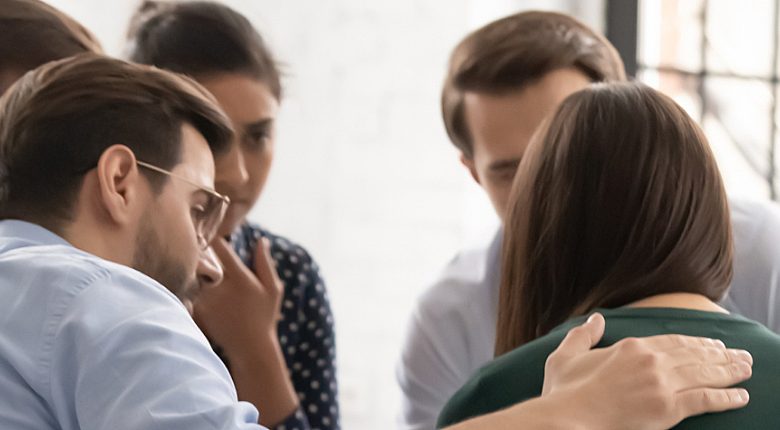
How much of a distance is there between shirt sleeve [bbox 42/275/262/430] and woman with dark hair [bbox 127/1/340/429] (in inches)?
30.1

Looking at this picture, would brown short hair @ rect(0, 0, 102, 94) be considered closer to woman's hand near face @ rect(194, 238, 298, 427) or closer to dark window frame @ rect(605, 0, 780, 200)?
woman's hand near face @ rect(194, 238, 298, 427)

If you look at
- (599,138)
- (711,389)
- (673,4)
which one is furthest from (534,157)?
(673,4)

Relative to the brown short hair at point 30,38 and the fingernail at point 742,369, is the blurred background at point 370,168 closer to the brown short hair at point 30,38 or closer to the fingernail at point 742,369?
the brown short hair at point 30,38

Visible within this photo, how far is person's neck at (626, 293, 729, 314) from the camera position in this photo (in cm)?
154

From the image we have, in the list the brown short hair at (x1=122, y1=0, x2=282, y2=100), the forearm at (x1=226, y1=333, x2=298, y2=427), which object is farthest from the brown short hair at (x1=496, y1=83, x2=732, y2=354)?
the brown short hair at (x1=122, y1=0, x2=282, y2=100)

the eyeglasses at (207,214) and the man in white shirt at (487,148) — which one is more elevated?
the eyeglasses at (207,214)

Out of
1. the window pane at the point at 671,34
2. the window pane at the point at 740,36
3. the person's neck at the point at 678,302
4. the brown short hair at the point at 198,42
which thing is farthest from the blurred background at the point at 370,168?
→ the person's neck at the point at 678,302

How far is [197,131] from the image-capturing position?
1.73 meters

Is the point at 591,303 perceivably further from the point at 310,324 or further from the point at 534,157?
the point at 310,324

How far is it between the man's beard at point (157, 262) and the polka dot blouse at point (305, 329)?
2.34ft

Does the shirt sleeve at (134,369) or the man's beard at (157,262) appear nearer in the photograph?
the shirt sleeve at (134,369)

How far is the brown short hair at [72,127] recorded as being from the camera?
162 cm

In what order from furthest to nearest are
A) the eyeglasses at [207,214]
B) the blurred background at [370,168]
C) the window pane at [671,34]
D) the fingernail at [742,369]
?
1. the window pane at [671,34]
2. the blurred background at [370,168]
3. the eyeglasses at [207,214]
4. the fingernail at [742,369]

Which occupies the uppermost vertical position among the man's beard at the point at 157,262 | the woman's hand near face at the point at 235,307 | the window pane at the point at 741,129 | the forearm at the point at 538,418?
the man's beard at the point at 157,262
